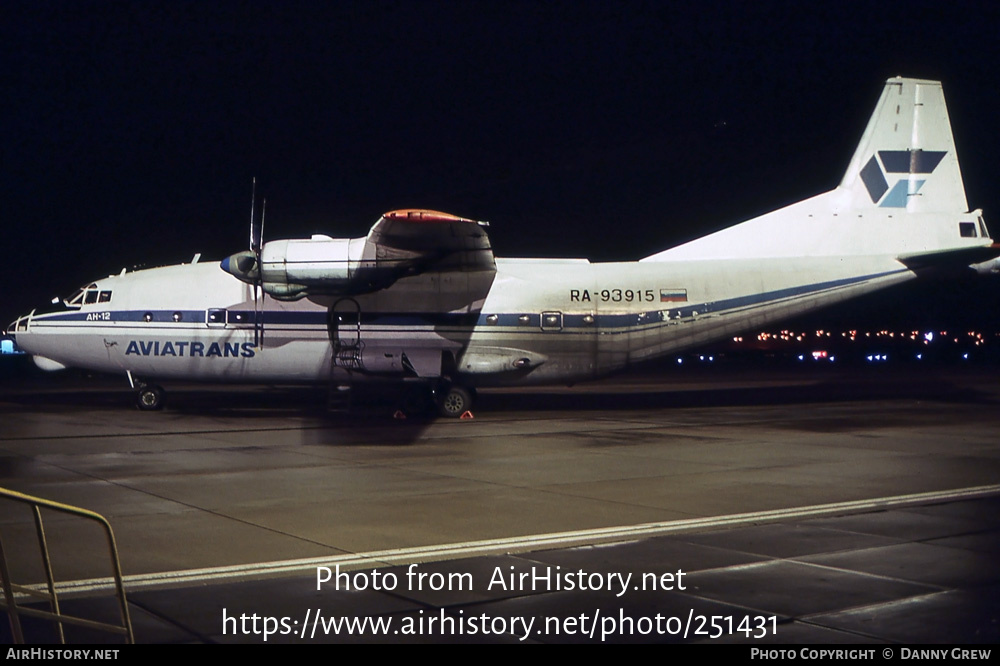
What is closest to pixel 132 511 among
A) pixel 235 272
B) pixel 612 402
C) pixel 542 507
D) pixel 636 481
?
pixel 542 507

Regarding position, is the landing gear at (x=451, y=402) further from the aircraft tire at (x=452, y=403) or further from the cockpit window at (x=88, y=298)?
the cockpit window at (x=88, y=298)

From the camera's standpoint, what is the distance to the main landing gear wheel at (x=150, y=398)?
22266 mm

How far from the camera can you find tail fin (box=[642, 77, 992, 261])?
885 inches

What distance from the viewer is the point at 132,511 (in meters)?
9.91

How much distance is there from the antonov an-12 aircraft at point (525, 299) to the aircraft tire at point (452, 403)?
0.03m

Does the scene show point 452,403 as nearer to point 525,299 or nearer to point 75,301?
Answer: point 525,299

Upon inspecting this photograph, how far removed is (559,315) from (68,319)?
11.4 m

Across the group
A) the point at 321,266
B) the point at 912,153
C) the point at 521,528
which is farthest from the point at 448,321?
the point at 521,528

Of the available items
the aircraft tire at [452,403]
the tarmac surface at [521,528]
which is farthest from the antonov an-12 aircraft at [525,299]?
the tarmac surface at [521,528]

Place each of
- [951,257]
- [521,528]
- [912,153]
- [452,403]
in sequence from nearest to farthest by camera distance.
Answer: [521,528], [452,403], [951,257], [912,153]

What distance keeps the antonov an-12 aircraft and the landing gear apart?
0.09 ft

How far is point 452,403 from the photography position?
69.9ft

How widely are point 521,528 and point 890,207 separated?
56.2ft
